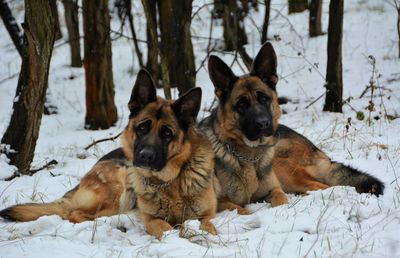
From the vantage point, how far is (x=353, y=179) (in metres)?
5.40

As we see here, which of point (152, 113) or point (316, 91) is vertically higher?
point (152, 113)

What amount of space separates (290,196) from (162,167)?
175 cm

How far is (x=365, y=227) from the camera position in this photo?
150 inches

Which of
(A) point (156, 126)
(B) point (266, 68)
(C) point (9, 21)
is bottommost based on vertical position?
(A) point (156, 126)

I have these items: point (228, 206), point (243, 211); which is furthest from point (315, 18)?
point (243, 211)

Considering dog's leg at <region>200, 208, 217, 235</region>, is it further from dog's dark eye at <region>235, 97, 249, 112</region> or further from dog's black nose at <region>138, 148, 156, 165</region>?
dog's dark eye at <region>235, 97, 249, 112</region>

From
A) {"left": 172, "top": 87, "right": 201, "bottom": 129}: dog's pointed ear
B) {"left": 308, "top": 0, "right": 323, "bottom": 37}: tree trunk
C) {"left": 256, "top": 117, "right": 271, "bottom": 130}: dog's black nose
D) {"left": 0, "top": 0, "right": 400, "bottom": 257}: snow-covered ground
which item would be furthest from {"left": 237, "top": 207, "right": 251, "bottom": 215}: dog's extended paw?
{"left": 308, "top": 0, "right": 323, "bottom": 37}: tree trunk

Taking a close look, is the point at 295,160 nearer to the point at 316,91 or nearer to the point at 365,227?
the point at 365,227

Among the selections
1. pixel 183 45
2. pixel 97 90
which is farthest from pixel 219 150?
pixel 97 90

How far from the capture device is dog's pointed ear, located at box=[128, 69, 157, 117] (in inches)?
180

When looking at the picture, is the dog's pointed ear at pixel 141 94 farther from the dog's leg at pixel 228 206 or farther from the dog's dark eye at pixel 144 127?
the dog's leg at pixel 228 206

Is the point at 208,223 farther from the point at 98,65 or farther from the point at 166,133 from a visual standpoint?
the point at 98,65

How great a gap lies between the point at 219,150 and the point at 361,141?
2.67 meters

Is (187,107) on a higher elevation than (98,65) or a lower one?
higher
